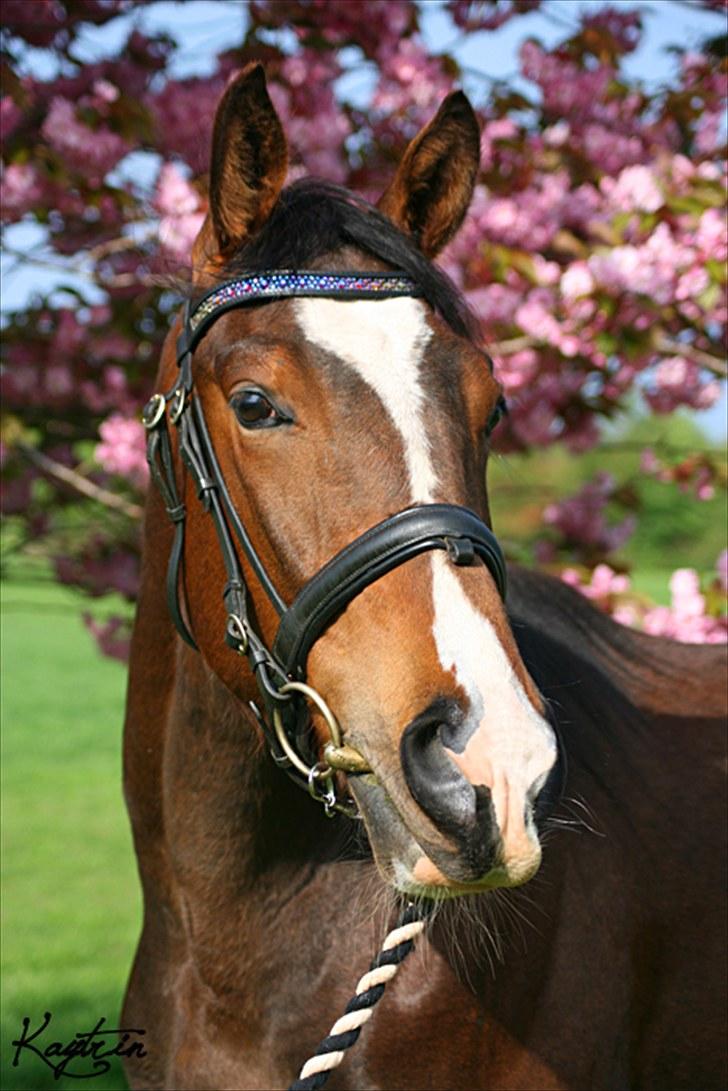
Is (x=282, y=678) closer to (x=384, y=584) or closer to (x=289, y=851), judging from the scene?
(x=384, y=584)

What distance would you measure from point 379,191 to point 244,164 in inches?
105

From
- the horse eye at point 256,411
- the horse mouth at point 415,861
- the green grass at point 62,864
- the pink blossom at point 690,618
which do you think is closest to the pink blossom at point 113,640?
the green grass at point 62,864

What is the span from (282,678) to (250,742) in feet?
1.38

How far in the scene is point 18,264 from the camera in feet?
14.6

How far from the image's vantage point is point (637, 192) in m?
4.48

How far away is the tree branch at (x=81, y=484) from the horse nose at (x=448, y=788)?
3192 mm

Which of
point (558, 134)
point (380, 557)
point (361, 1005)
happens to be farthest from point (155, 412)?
point (558, 134)

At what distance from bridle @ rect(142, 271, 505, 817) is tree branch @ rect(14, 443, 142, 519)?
242cm

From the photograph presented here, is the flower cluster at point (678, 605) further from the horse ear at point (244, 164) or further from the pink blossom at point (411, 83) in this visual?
the horse ear at point (244, 164)

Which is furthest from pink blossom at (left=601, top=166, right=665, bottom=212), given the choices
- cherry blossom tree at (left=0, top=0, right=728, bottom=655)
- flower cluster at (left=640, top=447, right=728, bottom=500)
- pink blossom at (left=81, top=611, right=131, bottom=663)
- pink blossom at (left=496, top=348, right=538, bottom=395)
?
pink blossom at (left=81, top=611, right=131, bottom=663)

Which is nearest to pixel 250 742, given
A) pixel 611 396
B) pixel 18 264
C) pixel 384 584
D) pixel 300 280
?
pixel 384 584

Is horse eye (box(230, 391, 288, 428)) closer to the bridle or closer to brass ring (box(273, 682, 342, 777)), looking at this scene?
the bridle

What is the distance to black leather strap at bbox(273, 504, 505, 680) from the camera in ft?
5.78

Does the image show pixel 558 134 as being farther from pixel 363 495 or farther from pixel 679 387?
pixel 363 495
